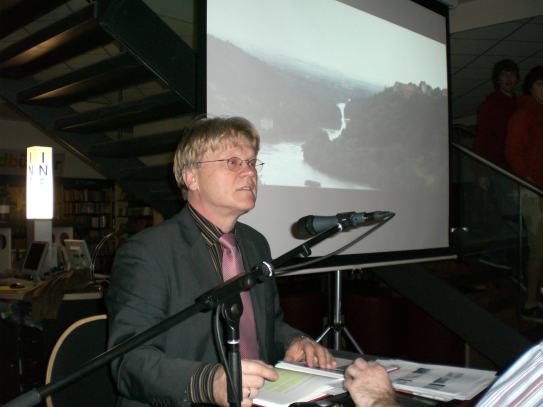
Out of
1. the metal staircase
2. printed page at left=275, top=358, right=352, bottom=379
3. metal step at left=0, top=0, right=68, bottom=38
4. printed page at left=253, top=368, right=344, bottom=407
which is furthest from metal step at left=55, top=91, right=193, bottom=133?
printed page at left=253, top=368, right=344, bottom=407

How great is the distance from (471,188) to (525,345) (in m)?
1.16

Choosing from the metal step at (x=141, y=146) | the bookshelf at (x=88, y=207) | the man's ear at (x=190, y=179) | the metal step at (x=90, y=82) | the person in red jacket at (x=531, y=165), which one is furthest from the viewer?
the bookshelf at (x=88, y=207)

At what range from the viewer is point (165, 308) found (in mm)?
1416

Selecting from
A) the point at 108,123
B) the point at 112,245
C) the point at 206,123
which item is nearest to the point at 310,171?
the point at 206,123

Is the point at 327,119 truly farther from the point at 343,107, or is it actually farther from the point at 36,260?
the point at 36,260

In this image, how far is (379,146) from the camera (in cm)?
302

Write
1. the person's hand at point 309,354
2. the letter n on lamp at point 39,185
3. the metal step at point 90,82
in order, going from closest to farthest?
the person's hand at point 309,354 < the metal step at point 90,82 < the letter n on lamp at point 39,185

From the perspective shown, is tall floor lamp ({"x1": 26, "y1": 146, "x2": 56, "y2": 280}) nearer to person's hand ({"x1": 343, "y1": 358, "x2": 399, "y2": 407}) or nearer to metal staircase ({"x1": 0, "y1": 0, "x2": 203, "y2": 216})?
metal staircase ({"x1": 0, "y1": 0, "x2": 203, "y2": 216})

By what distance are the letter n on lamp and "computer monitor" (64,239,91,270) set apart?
37 cm

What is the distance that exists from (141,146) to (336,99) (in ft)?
3.64

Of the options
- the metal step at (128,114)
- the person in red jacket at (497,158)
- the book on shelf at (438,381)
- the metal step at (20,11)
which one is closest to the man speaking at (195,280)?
the book on shelf at (438,381)

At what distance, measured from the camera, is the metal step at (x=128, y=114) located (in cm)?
261

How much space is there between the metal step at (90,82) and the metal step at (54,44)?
0.13 metres

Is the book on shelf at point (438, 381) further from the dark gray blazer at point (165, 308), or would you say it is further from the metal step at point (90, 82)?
the metal step at point (90, 82)
